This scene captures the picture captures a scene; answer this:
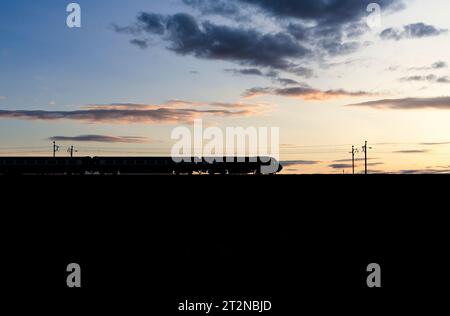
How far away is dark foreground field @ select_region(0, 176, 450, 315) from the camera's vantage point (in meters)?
8.80

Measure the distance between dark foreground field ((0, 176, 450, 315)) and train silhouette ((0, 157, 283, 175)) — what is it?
42.6 metres

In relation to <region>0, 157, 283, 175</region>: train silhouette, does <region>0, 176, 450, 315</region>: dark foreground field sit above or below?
below

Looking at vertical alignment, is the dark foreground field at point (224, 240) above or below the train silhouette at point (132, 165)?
below

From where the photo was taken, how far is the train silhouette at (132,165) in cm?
5338

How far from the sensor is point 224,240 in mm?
9320

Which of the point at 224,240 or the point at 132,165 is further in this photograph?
the point at 132,165

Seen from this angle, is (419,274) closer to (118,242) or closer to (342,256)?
(342,256)

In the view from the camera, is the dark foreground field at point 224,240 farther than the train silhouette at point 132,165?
No

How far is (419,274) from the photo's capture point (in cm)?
899

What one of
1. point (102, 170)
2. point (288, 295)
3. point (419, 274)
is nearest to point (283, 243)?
point (288, 295)

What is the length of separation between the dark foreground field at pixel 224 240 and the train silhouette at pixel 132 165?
4264 cm

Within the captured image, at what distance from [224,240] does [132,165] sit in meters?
47.6

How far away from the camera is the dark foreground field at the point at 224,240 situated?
8797mm
